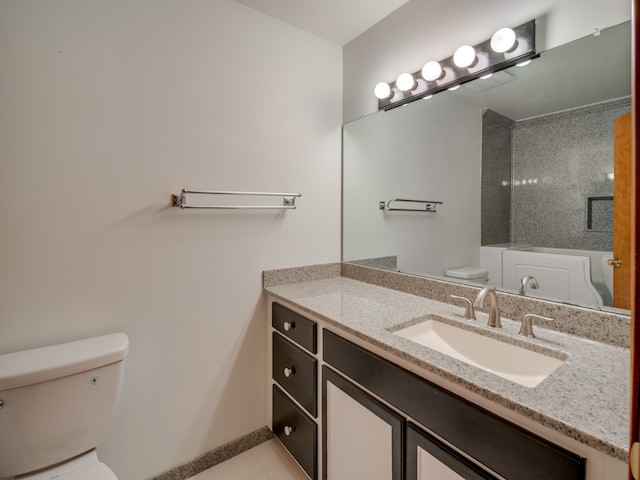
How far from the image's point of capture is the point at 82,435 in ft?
3.78

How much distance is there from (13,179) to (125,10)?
2.72 feet

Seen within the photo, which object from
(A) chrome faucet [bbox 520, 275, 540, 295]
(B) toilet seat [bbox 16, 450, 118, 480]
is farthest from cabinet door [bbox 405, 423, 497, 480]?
(B) toilet seat [bbox 16, 450, 118, 480]

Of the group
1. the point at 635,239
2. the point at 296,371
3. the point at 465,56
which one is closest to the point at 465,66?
the point at 465,56

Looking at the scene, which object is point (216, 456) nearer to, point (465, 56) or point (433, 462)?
point (433, 462)

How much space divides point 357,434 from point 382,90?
5.42ft

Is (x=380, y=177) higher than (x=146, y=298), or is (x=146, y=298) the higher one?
(x=380, y=177)

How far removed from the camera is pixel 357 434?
1.15m

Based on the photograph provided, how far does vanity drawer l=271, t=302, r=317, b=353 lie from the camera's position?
1.38 metres

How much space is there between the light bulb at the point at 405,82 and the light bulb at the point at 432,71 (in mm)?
86

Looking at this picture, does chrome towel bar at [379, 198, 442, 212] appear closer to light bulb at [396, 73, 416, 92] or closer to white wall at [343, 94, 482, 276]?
white wall at [343, 94, 482, 276]

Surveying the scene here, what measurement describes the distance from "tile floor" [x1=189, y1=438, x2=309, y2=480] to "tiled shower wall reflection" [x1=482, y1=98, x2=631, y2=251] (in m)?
1.49

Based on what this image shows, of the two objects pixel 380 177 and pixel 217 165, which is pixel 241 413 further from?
pixel 380 177

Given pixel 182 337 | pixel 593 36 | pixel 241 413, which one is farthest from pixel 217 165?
pixel 593 36

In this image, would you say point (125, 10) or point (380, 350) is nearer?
point (380, 350)
